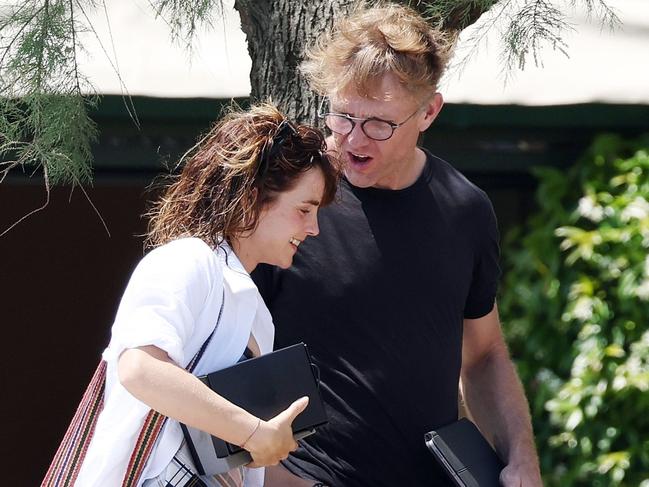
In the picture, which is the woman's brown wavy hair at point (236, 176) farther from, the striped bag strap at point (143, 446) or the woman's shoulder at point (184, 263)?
the striped bag strap at point (143, 446)

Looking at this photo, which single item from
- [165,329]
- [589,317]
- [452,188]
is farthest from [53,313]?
[165,329]

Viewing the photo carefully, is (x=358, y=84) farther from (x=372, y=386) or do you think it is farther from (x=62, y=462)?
(x=62, y=462)

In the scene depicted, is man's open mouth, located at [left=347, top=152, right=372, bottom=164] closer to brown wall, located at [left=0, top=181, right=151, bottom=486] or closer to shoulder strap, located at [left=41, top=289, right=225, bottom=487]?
shoulder strap, located at [left=41, top=289, right=225, bottom=487]

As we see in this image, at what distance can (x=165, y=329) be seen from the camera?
199cm

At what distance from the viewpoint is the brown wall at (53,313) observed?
6254 millimetres

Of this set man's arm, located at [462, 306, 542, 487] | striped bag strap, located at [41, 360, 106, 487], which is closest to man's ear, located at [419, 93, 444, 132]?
man's arm, located at [462, 306, 542, 487]

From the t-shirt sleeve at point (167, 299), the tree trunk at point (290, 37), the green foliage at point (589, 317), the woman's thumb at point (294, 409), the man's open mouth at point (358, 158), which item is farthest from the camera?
the green foliage at point (589, 317)

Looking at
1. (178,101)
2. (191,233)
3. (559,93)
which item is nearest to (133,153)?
(178,101)

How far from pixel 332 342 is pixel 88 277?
3920mm

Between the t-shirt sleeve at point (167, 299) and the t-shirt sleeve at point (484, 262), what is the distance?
36.8 inches

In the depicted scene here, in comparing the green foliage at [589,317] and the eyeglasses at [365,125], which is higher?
the eyeglasses at [365,125]

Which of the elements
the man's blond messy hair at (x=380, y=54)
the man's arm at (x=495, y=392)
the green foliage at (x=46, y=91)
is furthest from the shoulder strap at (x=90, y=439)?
the man's arm at (x=495, y=392)

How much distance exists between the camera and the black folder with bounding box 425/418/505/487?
265 centimetres

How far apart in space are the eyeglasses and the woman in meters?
0.37
